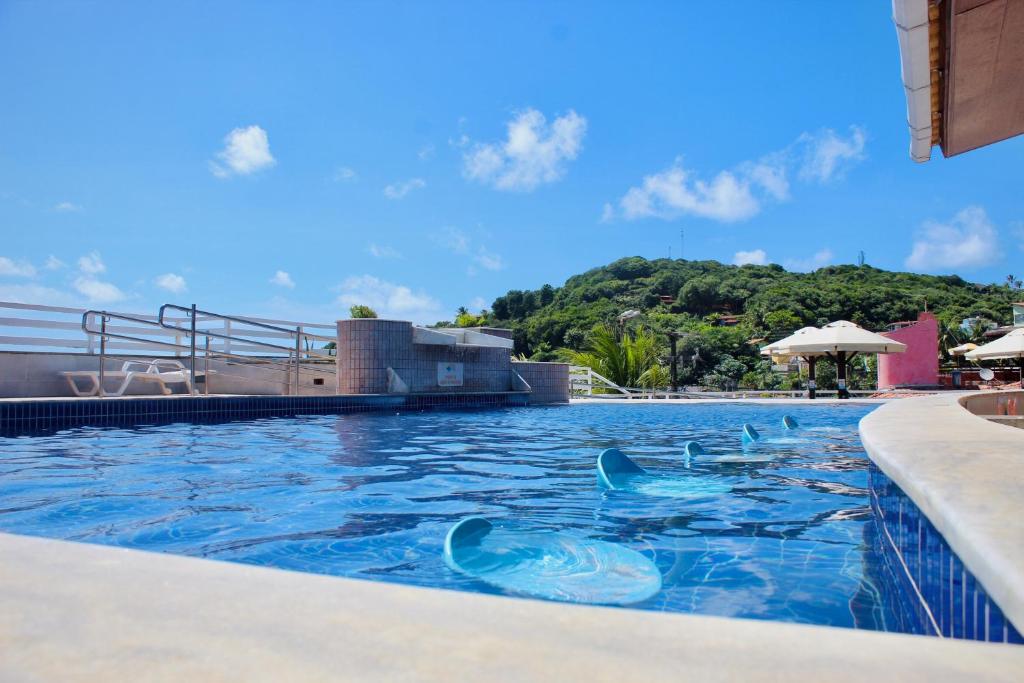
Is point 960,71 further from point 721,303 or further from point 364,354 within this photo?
point 721,303

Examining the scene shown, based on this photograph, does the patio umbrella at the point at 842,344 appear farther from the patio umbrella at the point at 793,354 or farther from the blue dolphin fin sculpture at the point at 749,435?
the blue dolphin fin sculpture at the point at 749,435

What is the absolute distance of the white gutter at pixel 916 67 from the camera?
3.08m

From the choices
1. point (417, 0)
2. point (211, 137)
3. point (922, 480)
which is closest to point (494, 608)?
point (922, 480)

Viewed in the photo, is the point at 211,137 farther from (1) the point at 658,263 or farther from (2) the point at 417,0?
(1) the point at 658,263

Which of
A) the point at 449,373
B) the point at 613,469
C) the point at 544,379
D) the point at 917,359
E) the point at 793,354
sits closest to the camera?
the point at 613,469

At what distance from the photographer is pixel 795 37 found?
29234mm

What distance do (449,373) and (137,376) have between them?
5892 mm

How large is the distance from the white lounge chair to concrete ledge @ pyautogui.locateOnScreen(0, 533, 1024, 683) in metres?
9.83

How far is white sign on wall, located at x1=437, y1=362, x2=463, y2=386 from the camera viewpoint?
13832 millimetres

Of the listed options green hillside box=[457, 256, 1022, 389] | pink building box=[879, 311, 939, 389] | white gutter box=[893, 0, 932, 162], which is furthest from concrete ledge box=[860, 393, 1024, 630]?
green hillside box=[457, 256, 1022, 389]

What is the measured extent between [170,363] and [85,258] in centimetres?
801

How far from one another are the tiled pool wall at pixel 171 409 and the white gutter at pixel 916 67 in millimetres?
8825

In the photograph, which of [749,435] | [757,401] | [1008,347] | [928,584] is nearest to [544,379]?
[757,401]

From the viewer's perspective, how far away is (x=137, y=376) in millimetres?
10164
